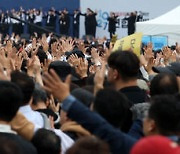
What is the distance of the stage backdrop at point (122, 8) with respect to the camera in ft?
99.2

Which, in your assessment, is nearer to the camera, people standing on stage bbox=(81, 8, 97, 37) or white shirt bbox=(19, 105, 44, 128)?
white shirt bbox=(19, 105, 44, 128)

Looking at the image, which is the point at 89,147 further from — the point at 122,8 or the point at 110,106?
the point at 122,8

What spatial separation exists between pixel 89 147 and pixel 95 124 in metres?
0.51

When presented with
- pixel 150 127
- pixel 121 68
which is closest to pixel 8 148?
pixel 150 127

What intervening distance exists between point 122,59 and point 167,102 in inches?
48.0

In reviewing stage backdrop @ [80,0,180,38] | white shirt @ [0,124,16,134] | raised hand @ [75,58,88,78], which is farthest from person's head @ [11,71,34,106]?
stage backdrop @ [80,0,180,38]

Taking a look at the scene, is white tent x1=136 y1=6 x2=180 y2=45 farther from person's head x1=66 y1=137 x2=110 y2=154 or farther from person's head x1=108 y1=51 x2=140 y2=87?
person's head x1=66 y1=137 x2=110 y2=154

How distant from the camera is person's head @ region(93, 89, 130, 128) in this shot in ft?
11.4

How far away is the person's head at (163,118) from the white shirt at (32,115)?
86 centimetres

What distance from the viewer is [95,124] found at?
318 cm

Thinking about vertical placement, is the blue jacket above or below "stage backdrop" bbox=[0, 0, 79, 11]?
above

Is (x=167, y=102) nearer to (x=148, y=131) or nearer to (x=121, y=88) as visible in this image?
(x=148, y=131)

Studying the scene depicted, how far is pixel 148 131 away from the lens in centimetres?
340

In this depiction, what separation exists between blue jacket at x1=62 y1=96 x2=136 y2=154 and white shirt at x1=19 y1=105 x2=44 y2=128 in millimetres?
801
